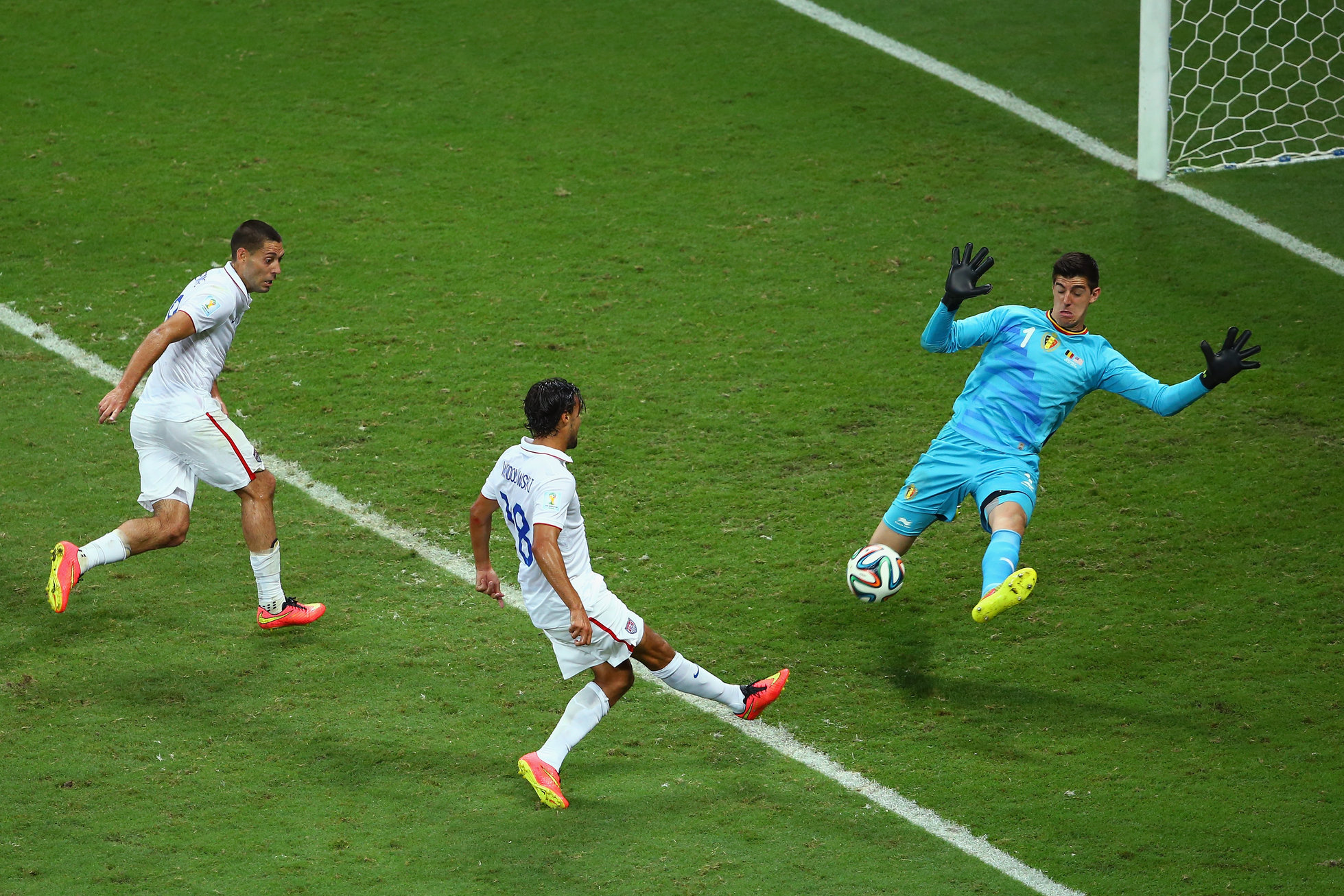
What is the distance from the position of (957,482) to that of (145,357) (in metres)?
3.45

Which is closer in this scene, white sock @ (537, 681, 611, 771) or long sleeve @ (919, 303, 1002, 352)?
white sock @ (537, 681, 611, 771)

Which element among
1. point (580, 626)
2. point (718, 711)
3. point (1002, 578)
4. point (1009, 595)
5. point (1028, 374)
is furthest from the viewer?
point (1028, 374)

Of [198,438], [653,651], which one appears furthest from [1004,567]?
[198,438]

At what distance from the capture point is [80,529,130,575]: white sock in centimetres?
603

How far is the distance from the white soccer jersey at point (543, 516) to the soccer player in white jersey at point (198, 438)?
1.53 metres

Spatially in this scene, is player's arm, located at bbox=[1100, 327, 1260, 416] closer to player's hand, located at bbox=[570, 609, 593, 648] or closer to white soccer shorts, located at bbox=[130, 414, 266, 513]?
player's hand, located at bbox=[570, 609, 593, 648]

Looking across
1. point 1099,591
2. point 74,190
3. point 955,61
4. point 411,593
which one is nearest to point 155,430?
point 411,593

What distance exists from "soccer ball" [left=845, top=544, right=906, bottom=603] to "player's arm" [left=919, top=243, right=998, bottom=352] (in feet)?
3.06

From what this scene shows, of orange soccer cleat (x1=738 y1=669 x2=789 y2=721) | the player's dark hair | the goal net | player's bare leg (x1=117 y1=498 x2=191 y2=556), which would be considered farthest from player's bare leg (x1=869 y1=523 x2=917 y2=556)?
the goal net

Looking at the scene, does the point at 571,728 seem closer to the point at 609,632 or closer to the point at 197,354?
the point at 609,632

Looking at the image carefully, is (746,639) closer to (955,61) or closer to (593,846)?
(593,846)

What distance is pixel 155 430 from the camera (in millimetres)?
6125

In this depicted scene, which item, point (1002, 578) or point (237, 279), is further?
point (237, 279)

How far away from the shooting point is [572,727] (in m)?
5.24
